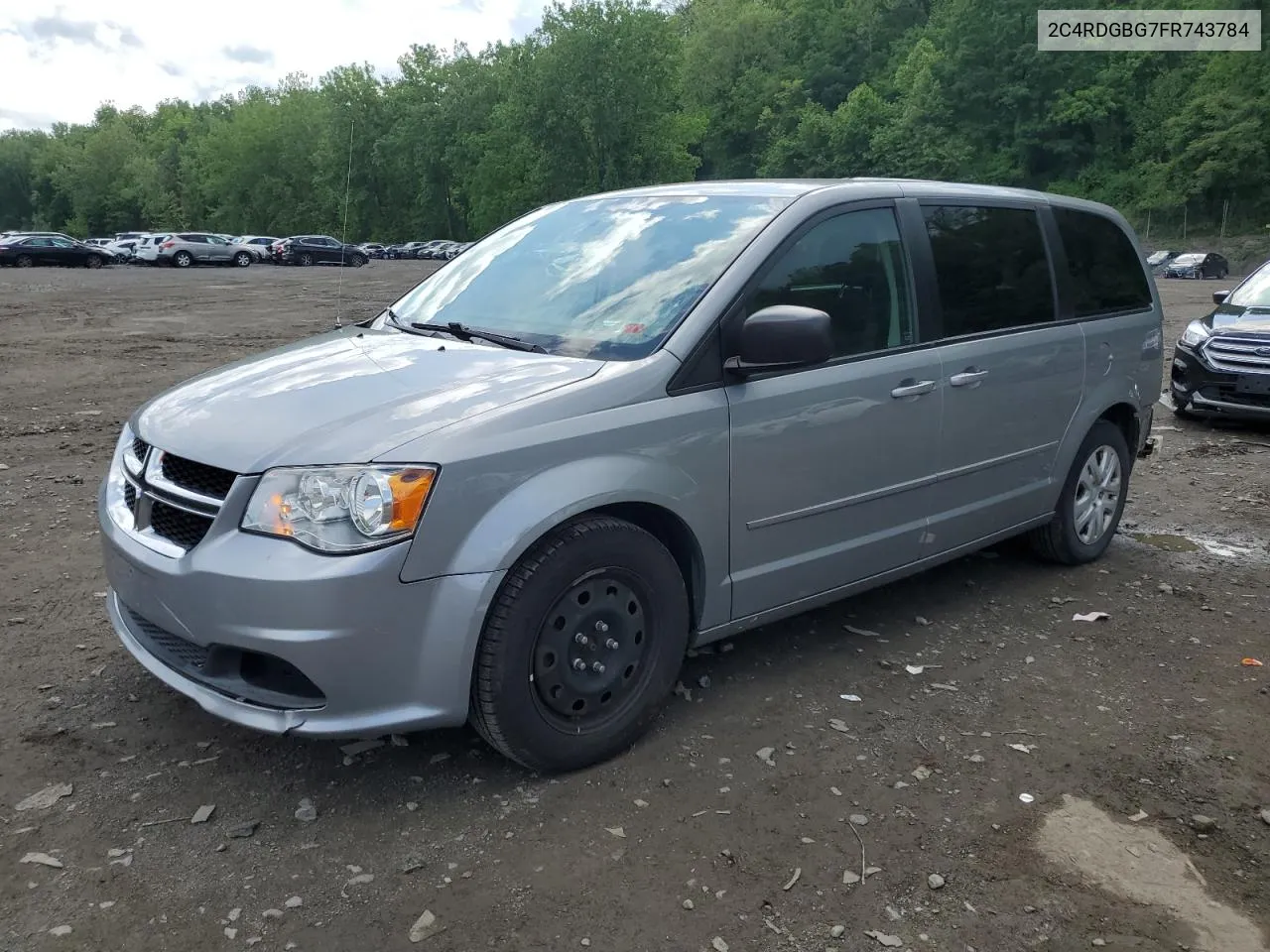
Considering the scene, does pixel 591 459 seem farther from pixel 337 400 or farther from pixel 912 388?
pixel 912 388

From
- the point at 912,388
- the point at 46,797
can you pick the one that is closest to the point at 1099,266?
the point at 912,388

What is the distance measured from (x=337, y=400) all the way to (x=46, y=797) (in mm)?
1464

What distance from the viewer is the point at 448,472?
2.86 m

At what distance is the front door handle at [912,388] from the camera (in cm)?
402

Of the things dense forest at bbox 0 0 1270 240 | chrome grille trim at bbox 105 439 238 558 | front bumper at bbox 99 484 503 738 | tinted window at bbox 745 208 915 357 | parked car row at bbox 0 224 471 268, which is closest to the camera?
front bumper at bbox 99 484 503 738

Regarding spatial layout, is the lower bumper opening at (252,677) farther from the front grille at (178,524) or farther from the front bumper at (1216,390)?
the front bumper at (1216,390)

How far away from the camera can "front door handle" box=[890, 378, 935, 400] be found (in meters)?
4.02

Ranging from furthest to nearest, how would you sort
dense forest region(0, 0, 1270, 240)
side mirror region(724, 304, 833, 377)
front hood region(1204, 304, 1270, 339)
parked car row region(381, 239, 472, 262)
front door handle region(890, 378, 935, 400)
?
parked car row region(381, 239, 472, 262) → dense forest region(0, 0, 1270, 240) → front hood region(1204, 304, 1270, 339) → front door handle region(890, 378, 935, 400) → side mirror region(724, 304, 833, 377)

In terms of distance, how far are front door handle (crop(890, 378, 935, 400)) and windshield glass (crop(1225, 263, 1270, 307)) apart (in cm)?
689

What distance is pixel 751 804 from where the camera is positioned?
10.3ft

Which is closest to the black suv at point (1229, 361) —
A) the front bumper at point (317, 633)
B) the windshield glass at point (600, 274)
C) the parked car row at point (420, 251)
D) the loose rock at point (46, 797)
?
the windshield glass at point (600, 274)

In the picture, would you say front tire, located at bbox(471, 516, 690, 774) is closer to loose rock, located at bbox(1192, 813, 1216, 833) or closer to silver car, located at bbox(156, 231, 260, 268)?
loose rock, located at bbox(1192, 813, 1216, 833)

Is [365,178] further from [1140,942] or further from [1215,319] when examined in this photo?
[1140,942]

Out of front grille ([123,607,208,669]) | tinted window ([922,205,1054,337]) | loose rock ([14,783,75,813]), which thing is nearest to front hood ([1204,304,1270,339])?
tinted window ([922,205,1054,337])
